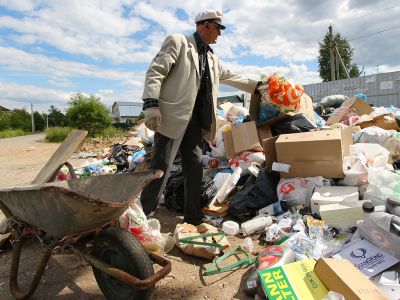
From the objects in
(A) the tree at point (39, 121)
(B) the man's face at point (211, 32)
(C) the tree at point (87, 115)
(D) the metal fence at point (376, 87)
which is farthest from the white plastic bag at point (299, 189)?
(A) the tree at point (39, 121)

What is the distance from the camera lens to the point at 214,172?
4266mm

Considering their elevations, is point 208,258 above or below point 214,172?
below

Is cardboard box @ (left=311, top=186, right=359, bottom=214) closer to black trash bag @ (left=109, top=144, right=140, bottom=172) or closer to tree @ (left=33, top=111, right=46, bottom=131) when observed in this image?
black trash bag @ (left=109, top=144, right=140, bottom=172)

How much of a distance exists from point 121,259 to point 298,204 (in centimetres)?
192

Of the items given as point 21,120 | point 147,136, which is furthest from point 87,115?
point 21,120

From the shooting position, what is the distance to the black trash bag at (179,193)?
11.4 ft

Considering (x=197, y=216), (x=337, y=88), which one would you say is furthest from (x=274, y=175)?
(x=337, y=88)

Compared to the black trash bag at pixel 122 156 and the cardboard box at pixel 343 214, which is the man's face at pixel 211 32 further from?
the black trash bag at pixel 122 156

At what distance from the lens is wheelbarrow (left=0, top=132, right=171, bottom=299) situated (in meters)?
1.58

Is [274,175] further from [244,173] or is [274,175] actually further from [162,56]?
[162,56]

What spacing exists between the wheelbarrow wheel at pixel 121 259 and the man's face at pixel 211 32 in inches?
73.4

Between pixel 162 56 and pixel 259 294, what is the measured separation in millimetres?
1878

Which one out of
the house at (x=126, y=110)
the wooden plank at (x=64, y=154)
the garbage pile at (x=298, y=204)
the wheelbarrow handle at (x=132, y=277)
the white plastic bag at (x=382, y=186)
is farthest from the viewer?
the house at (x=126, y=110)

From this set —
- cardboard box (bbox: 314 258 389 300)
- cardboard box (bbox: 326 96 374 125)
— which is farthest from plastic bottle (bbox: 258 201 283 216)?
cardboard box (bbox: 326 96 374 125)
